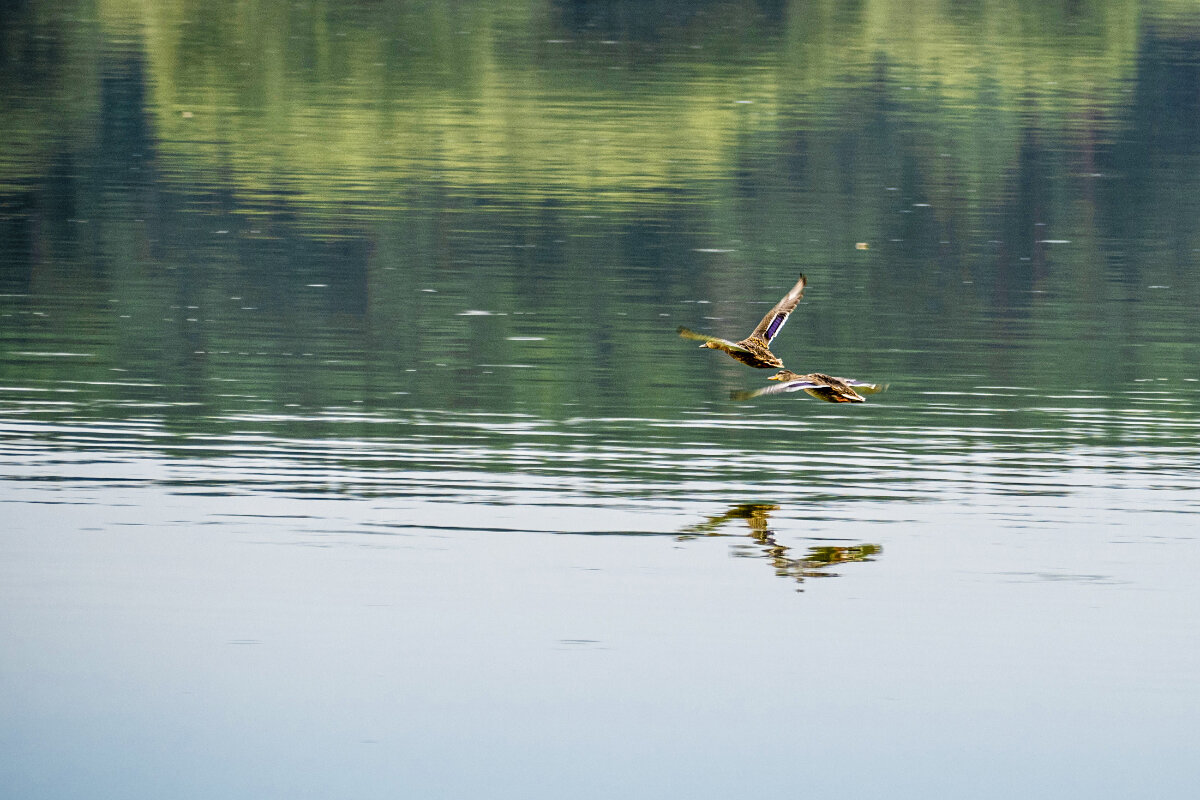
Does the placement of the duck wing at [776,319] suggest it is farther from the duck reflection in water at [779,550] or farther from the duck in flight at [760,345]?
the duck reflection in water at [779,550]

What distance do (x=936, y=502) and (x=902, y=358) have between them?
601 cm

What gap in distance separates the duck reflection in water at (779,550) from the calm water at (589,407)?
3cm

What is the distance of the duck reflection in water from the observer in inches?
504

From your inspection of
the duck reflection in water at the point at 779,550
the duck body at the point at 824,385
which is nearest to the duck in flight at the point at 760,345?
the duck body at the point at 824,385

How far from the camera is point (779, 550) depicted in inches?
522

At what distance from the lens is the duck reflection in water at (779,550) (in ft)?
42.0

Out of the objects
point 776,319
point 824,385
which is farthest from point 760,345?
point 824,385

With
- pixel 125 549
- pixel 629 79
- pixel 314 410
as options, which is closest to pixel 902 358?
pixel 314 410

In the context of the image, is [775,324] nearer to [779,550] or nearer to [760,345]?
[760,345]

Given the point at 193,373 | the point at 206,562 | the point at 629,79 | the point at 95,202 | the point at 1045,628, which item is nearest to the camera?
the point at 1045,628

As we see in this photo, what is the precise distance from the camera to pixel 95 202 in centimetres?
3023

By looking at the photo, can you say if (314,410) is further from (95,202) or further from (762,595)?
(95,202)

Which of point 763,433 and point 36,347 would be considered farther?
point 36,347

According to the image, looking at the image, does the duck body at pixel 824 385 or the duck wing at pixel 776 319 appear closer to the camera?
the duck body at pixel 824 385
